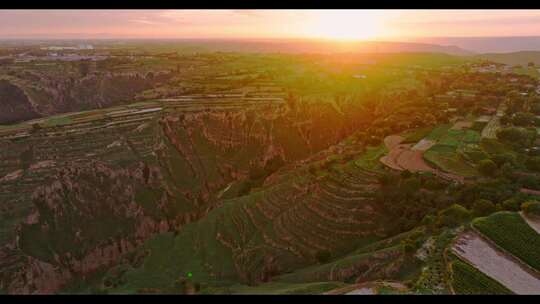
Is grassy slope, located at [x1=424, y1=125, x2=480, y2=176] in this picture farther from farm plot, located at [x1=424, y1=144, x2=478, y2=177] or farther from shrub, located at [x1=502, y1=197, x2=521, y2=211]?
shrub, located at [x1=502, y1=197, x2=521, y2=211]

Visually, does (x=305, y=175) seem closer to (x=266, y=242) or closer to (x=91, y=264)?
(x=266, y=242)

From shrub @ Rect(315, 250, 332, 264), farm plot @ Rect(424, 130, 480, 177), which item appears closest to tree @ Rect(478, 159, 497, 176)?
farm plot @ Rect(424, 130, 480, 177)

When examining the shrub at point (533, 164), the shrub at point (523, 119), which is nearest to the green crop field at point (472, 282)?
the shrub at point (533, 164)

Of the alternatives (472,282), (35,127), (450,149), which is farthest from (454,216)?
(35,127)

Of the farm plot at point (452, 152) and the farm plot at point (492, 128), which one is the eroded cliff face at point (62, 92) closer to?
the farm plot at point (452, 152)

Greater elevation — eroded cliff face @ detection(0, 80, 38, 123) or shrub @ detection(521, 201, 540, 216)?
eroded cliff face @ detection(0, 80, 38, 123)
